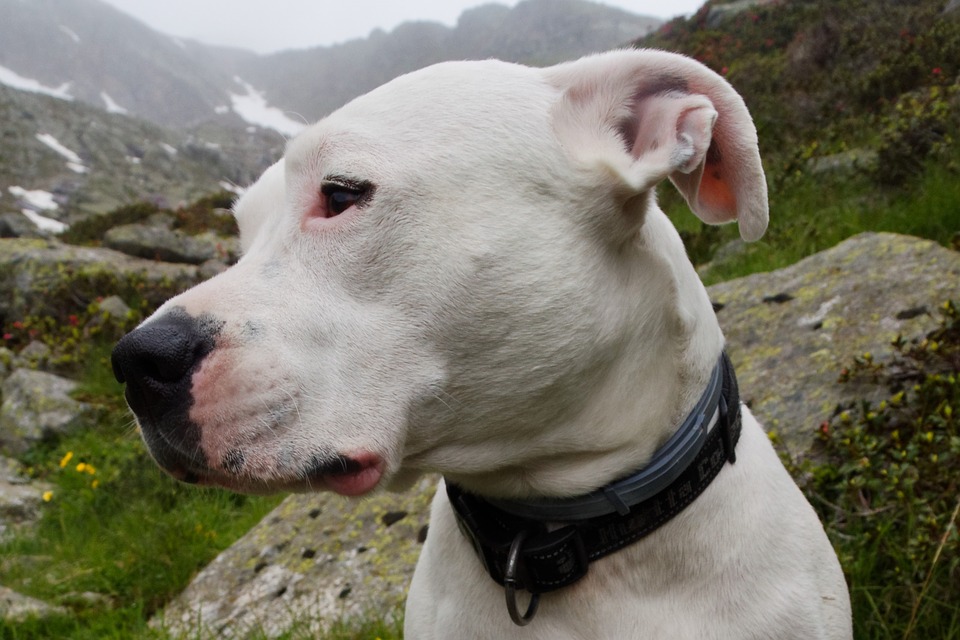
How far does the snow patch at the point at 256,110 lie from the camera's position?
11171 cm

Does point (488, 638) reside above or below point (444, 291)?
below

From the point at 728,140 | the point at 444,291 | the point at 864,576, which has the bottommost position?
the point at 864,576

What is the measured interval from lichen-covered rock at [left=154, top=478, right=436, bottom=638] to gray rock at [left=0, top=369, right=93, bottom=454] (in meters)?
3.39

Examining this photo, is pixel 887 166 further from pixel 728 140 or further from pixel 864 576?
pixel 728 140

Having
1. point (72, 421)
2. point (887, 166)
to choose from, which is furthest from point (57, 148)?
point (887, 166)

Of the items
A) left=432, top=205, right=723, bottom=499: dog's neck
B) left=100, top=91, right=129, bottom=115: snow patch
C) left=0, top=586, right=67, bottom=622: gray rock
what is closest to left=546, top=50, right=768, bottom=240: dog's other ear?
left=432, top=205, right=723, bottom=499: dog's neck

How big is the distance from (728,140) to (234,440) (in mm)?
1187

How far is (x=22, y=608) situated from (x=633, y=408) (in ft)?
10.1

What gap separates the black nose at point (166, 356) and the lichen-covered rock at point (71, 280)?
7615 mm

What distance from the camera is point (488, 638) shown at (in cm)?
164

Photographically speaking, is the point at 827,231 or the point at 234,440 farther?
the point at 827,231

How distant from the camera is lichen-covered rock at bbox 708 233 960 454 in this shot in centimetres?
291

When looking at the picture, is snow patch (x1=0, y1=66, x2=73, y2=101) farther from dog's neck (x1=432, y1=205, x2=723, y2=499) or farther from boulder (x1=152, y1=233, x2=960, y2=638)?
dog's neck (x1=432, y1=205, x2=723, y2=499)

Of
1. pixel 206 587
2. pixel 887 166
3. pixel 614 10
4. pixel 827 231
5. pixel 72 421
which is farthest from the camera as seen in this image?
pixel 614 10
